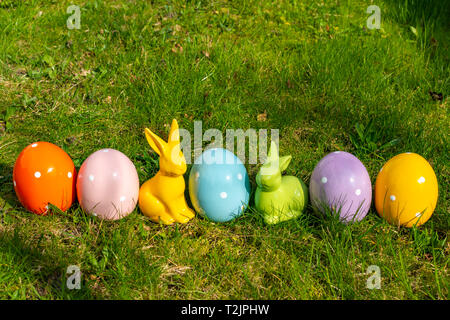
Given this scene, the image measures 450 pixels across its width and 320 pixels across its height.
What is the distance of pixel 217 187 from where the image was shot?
2.78 metres

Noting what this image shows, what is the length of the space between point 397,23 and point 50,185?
11.3ft

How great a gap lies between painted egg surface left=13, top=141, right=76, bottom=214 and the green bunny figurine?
3.61 ft

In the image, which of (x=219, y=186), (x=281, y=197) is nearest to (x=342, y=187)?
(x=281, y=197)

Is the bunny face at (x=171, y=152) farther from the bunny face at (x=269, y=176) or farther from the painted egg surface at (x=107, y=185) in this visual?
the bunny face at (x=269, y=176)

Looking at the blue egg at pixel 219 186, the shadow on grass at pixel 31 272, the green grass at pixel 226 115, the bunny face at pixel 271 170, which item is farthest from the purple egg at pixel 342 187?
the shadow on grass at pixel 31 272

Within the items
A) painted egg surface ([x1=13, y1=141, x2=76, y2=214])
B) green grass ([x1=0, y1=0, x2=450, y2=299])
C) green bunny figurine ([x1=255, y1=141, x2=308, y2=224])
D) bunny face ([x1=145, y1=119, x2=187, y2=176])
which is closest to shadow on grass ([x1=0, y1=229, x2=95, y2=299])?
green grass ([x1=0, y1=0, x2=450, y2=299])

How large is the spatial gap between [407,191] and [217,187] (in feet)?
3.44

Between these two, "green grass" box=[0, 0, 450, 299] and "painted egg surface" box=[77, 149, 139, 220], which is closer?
"green grass" box=[0, 0, 450, 299]

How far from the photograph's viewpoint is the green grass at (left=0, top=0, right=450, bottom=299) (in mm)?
2611

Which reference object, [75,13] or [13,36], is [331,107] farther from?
[13,36]

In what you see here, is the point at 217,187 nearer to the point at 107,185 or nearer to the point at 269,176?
the point at 269,176

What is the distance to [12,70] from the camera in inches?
156

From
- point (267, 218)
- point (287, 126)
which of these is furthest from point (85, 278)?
point (287, 126)

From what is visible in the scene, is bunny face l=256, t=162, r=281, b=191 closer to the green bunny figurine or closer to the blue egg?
the green bunny figurine
